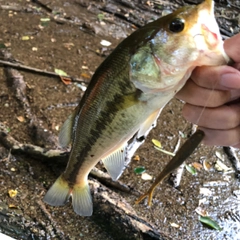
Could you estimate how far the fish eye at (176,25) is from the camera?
1.60 meters

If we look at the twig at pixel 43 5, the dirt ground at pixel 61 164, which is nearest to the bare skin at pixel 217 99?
the dirt ground at pixel 61 164

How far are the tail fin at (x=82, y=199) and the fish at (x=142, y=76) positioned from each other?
1.16ft

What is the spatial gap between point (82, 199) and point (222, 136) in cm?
86

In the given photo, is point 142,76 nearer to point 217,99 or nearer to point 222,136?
point 217,99

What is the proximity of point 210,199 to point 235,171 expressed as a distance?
0.58 metres

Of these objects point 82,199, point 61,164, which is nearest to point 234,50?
point 82,199

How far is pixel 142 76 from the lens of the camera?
5.58 ft

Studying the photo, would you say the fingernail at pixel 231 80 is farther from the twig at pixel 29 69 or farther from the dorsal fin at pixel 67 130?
the twig at pixel 29 69

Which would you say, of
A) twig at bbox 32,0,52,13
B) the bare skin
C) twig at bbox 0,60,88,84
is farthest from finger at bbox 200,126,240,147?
twig at bbox 32,0,52,13

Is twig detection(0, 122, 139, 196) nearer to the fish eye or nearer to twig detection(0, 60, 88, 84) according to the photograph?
twig detection(0, 60, 88, 84)

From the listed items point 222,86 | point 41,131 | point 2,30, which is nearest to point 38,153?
point 41,131

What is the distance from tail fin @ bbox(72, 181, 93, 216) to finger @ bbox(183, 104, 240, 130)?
0.76 m

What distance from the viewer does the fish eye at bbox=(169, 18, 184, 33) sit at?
5.24 ft

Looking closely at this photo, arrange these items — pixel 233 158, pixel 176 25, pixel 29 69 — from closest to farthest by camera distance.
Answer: pixel 176 25 < pixel 233 158 < pixel 29 69
